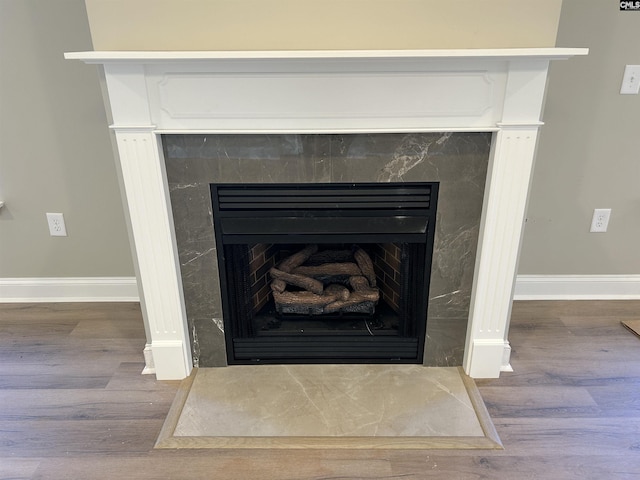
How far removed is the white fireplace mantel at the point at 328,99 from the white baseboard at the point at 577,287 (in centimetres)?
88

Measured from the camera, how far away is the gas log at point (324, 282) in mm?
2080

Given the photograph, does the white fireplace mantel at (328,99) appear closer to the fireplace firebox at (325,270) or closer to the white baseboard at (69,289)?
the fireplace firebox at (325,270)

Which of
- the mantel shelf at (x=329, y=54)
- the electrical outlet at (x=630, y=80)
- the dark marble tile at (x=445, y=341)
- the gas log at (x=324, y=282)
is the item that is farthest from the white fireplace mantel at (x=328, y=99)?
the electrical outlet at (x=630, y=80)

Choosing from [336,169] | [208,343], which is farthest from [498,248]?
[208,343]

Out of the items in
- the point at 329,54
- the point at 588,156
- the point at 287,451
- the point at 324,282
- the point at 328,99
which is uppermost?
the point at 329,54

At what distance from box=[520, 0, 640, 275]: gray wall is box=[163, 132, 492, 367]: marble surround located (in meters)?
0.70

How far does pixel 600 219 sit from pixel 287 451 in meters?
1.87

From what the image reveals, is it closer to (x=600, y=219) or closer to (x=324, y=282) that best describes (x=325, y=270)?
(x=324, y=282)

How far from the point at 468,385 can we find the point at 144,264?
1.38 m

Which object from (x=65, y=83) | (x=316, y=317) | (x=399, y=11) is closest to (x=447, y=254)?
(x=316, y=317)

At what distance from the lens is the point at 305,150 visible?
162cm

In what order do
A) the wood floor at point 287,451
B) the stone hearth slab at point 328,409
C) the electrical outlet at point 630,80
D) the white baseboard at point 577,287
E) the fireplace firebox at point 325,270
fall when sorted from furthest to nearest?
the white baseboard at point 577,287, the electrical outlet at point 630,80, the fireplace firebox at point 325,270, the stone hearth slab at point 328,409, the wood floor at point 287,451

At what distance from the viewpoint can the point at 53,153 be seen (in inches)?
85.3

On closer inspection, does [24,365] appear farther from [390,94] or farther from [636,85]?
[636,85]
